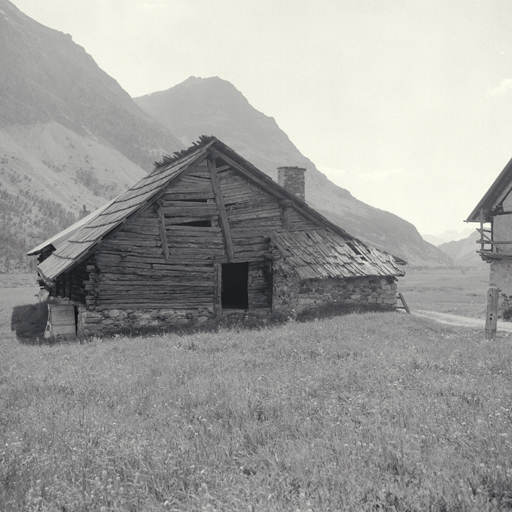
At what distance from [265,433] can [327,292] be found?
41.1 ft

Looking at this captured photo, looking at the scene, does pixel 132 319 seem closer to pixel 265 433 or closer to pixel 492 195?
pixel 265 433

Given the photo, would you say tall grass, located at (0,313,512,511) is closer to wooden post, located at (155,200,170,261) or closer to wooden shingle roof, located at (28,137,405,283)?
wooden post, located at (155,200,170,261)

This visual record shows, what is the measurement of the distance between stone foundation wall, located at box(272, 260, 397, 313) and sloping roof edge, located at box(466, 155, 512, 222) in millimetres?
7376

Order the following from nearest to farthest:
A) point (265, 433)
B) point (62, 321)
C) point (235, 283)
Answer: point (265, 433), point (62, 321), point (235, 283)

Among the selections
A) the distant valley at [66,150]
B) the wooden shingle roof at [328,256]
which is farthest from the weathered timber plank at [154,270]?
the distant valley at [66,150]

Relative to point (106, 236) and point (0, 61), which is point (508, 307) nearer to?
point (106, 236)

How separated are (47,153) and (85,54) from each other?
84974 millimetres

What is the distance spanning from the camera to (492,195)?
2230cm

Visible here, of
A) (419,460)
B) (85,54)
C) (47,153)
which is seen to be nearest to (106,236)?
(419,460)

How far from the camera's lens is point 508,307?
21141mm

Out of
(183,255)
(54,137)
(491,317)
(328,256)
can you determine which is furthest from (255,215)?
(54,137)

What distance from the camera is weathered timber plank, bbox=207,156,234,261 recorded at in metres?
17.2

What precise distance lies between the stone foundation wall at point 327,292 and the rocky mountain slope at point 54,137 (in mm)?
37169

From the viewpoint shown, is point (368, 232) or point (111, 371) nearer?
point (111, 371)
